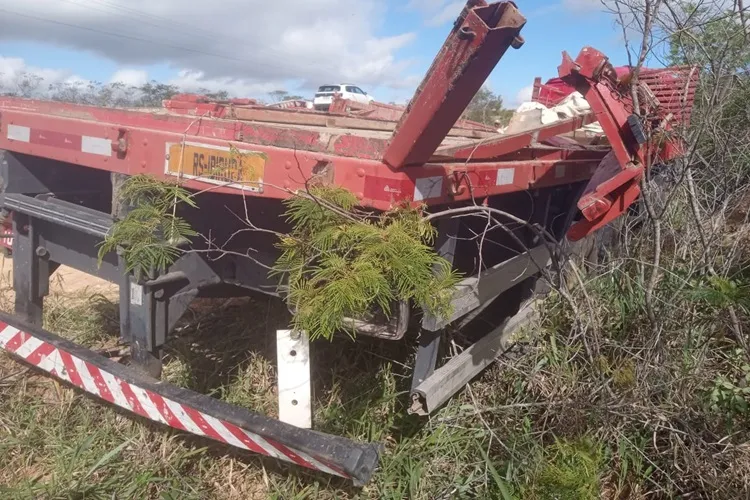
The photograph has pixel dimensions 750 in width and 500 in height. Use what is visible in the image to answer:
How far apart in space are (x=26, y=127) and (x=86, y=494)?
164cm

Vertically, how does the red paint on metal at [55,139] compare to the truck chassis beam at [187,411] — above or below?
above

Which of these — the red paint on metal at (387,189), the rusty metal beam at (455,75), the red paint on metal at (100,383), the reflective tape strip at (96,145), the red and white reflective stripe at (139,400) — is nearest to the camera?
the rusty metal beam at (455,75)

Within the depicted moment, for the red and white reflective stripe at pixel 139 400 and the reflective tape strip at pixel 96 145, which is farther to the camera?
the reflective tape strip at pixel 96 145

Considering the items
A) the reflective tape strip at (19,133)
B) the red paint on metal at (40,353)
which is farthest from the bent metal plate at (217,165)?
the red paint on metal at (40,353)

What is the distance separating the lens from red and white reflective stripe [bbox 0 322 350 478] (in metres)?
2.20

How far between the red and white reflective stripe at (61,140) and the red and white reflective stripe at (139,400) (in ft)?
2.94

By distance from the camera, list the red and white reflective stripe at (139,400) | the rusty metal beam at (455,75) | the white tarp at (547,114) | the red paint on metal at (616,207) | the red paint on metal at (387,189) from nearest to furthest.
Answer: the rusty metal beam at (455,75) → the red paint on metal at (387,189) → the red and white reflective stripe at (139,400) → the red paint on metal at (616,207) → the white tarp at (547,114)

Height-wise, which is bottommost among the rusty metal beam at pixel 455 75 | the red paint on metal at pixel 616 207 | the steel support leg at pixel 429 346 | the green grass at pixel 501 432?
the green grass at pixel 501 432

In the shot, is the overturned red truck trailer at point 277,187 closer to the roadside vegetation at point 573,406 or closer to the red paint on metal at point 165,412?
the red paint on metal at point 165,412

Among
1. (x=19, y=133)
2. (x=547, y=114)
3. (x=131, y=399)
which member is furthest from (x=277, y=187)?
(x=547, y=114)

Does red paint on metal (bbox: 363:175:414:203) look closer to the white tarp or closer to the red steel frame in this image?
the red steel frame

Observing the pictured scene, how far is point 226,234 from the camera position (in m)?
2.64

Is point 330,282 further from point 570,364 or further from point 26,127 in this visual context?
point 26,127

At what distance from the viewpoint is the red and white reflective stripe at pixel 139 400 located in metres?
2.20
